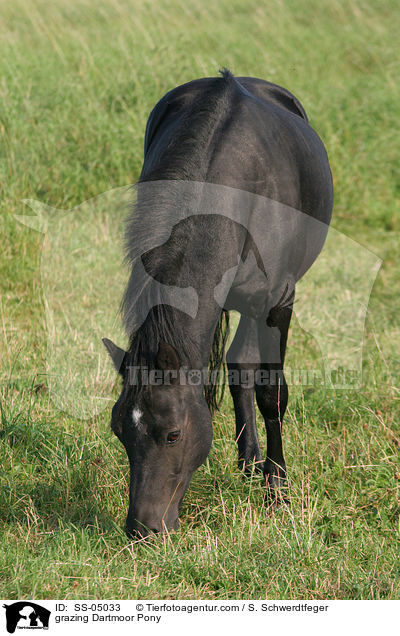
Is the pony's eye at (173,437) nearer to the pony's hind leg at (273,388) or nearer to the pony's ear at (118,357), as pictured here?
the pony's ear at (118,357)

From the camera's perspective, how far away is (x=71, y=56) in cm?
864

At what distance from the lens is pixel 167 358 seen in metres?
2.55

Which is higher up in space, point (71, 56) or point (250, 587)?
point (71, 56)

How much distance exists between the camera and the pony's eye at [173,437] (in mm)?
2641

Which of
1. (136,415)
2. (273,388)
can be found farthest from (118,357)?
(273,388)

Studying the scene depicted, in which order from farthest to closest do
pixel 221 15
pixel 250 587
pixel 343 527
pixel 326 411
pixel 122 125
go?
1. pixel 221 15
2. pixel 122 125
3. pixel 326 411
4. pixel 343 527
5. pixel 250 587

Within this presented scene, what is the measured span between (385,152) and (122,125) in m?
3.39

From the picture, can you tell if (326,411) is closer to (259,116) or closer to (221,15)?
(259,116)

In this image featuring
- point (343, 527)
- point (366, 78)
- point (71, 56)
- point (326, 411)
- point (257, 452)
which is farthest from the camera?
point (366, 78)

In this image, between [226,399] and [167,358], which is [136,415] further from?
[226,399]

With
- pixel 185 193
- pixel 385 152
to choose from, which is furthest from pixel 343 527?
pixel 385 152

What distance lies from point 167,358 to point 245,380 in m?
1.49
